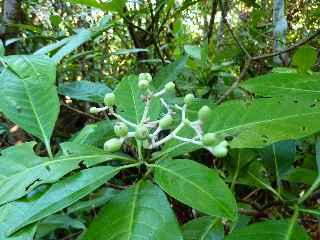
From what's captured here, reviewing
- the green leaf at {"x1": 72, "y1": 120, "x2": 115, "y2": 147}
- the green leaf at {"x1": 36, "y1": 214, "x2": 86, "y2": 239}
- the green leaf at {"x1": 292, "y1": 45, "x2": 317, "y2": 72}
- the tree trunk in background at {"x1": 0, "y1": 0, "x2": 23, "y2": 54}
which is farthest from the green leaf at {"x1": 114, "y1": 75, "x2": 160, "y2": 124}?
the tree trunk in background at {"x1": 0, "y1": 0, "x2": 23, "y2": 54}

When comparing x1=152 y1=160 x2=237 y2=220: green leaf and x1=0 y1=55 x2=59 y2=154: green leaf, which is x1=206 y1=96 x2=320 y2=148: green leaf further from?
x1=0 y1=55 x2=59 y2=154: green leaf

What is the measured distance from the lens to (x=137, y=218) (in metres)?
0.73

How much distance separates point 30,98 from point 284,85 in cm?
60

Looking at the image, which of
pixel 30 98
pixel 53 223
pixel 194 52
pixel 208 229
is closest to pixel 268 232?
pixel 208 229

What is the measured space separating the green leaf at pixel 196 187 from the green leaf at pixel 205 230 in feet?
0.69

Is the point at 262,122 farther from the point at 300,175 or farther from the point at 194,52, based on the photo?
the point at 194,52

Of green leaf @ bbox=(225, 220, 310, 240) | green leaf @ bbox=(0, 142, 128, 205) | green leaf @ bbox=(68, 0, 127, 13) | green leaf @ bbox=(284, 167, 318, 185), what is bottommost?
green leaf @ bbox=(284, 167, 318, 185)

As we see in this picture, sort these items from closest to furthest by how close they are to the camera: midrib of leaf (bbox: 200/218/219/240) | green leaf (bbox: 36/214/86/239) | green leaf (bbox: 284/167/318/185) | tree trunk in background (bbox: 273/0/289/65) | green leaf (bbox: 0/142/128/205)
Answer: green leaf (bbox: 0/142/128/205), midrib of leaf (bbox: 200/218/219/240), green leaf (bbox: 284/167/318/185), green leaf (bbox: 36/214/86/239), tree trunk in background (bbox: 273/0/289/65)

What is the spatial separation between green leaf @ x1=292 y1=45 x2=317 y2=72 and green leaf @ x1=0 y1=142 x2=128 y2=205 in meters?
0.83

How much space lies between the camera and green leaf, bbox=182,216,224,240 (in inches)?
36.0

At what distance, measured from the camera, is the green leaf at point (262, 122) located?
31.0 inches

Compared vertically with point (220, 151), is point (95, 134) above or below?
below

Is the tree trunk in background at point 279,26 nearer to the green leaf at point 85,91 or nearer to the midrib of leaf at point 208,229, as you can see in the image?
the green leaf at point 85,91

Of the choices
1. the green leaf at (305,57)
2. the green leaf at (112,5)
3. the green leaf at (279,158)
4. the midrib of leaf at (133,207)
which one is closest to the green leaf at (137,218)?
the midrib of leaf at (133,207)
